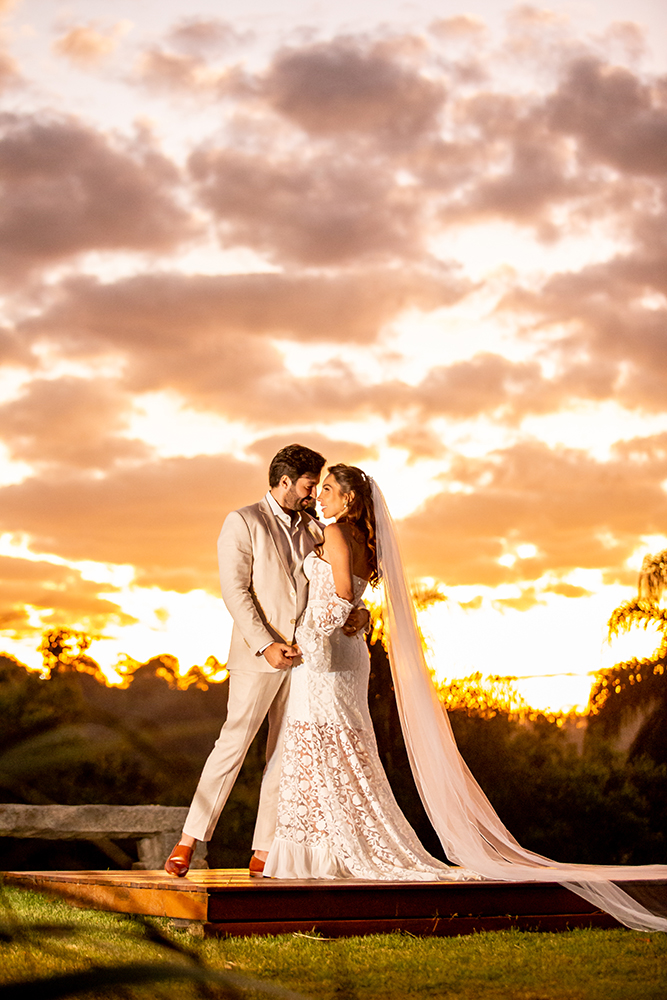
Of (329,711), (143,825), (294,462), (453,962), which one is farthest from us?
(143,825)

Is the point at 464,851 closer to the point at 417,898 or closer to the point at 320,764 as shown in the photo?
the point at 417,898

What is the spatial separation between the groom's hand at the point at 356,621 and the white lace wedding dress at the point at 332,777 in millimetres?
42

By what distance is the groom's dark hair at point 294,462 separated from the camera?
4.95 m

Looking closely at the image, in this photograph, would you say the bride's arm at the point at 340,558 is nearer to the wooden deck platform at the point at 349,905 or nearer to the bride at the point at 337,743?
the bride at the point at 337,743

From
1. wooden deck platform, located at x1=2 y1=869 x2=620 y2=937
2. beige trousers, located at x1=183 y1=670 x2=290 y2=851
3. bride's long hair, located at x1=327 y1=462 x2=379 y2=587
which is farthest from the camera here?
bride's long hair, located at x1=327 y1=462 x2=379 y2=587

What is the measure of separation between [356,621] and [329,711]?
1.55 ft

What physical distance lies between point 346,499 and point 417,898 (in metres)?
1.89

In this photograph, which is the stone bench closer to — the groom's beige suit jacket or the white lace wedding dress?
the white lace wedding dress

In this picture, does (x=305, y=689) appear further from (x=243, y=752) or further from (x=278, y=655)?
(x=243, y=752)

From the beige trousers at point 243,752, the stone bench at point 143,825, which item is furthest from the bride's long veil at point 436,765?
the stone bench at point 143,825

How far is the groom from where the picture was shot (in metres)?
4.62

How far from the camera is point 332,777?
4742mm

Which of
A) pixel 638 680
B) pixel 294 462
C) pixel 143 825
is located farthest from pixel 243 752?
pixel 638 680

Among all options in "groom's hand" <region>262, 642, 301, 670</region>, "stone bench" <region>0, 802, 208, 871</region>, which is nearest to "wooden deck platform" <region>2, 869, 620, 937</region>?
"stone bench" <region>0, 802, 208, 871</region>
